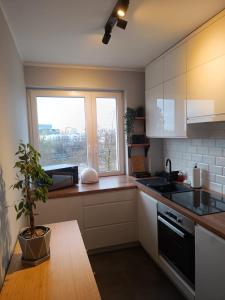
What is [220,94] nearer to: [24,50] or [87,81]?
[87,81]

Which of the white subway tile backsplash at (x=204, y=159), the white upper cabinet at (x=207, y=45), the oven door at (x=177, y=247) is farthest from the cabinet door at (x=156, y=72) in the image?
the oven door at (x=177, y=247)

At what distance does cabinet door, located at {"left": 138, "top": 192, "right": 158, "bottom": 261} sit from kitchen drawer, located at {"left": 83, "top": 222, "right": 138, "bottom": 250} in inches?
4.4

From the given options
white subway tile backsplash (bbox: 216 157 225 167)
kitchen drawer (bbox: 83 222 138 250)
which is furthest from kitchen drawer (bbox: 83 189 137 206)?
white subway tile backsplash (bbox: 216 157 225 167)

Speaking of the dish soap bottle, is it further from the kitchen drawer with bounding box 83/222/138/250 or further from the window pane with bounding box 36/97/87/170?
the window pane with bounding box 36/97/87/170

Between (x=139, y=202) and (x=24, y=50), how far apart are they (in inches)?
82.7

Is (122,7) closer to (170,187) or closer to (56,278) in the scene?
(56,278)

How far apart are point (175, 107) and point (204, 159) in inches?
24.6

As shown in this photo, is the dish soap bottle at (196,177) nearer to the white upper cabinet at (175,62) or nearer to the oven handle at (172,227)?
the oven handle at (172,227)

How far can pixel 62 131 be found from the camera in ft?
9.66

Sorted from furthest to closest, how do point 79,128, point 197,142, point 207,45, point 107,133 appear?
1. point 107,133
2. point 79,128
3. point 197,142
4. point 207,45

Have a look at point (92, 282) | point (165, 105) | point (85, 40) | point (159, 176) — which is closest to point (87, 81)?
point (85, 40)

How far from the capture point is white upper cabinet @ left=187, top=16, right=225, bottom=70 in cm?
160

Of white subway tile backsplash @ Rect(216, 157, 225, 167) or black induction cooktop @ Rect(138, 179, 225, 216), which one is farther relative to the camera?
white subway tile backsplash @ Rect(216, 157, 225, 167)

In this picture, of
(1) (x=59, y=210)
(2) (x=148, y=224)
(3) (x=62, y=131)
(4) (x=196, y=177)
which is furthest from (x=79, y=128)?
(4) (x=196, y=177)
